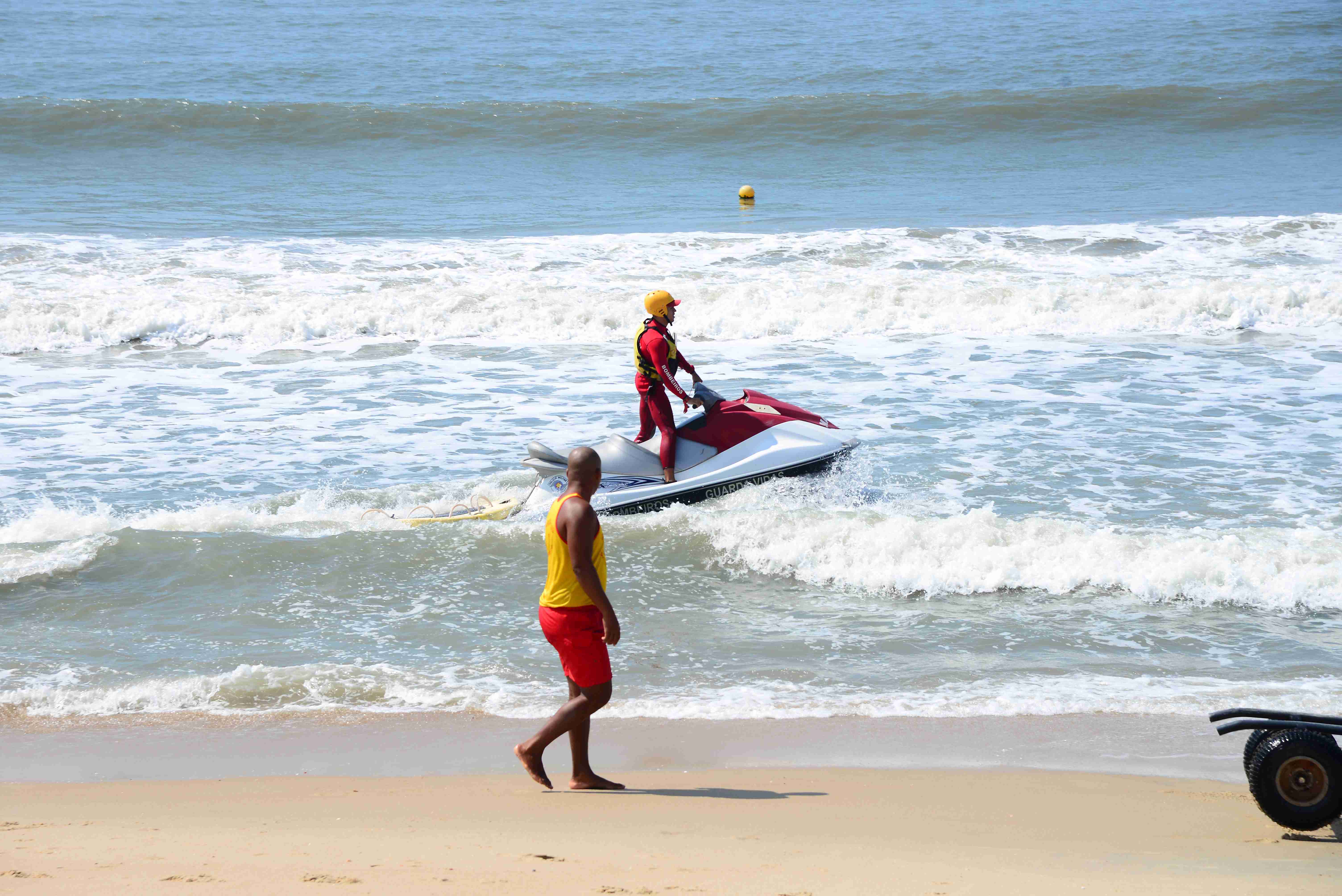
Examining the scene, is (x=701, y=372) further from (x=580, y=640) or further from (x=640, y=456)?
(x=580, y=640)

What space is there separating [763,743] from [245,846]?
235cm

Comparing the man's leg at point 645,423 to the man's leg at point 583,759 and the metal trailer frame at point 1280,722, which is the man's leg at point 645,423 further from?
the metal trailer frame at point 1280,722

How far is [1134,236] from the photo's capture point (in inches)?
766

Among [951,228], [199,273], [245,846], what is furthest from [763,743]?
[951,228]

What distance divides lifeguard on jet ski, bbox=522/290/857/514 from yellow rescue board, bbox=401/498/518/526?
309 millimetres

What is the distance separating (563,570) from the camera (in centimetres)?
459

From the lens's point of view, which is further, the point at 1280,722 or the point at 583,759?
the point at 583,759

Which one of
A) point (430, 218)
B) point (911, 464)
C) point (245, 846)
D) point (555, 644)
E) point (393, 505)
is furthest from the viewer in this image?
point (430, 218)

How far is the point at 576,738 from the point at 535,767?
0.76 ft

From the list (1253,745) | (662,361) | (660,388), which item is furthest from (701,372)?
(1253,745)

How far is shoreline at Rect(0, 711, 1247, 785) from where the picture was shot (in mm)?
5164

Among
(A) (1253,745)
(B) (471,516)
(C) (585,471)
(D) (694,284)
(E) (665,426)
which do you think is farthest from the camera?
(D) (694,284)

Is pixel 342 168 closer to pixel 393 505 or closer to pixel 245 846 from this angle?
pixel 393 505

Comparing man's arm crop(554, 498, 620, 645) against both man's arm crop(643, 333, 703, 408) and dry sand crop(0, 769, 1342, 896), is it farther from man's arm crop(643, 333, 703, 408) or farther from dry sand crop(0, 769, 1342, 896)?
man's arm crop(643, 333, 703, 408)
